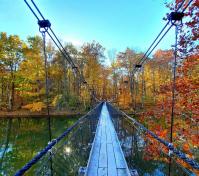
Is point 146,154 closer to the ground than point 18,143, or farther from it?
farther from it

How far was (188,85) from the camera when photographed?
4.28 meters

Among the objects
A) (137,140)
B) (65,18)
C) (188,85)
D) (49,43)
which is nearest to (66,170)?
(137,140)

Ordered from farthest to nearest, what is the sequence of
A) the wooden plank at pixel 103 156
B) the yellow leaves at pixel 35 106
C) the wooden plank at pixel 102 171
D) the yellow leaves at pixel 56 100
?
the yellow leaves at pixel 56 100
the yellow leaves at pixel 35 106
the wooden plank at pixel 103 156
the wooden plank at pixel 102 171

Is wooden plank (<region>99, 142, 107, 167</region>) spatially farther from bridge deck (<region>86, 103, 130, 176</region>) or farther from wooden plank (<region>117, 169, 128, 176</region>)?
wooden plank (<region>117, 169, 128, 176</region>)

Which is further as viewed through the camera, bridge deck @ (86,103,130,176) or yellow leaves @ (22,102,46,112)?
yellow leaves @ (22,102,46,112)

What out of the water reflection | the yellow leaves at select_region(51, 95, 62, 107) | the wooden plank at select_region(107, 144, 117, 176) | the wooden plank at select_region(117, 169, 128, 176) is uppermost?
the yellow leaves at select_region(51, 95, 62, 107)

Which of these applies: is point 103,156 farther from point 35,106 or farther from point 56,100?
point 56,100

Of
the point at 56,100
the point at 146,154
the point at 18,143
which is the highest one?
the point at 56,100

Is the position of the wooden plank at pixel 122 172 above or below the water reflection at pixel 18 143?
above

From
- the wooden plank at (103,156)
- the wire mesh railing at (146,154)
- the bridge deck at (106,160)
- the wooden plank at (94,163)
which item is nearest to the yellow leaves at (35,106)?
the wire mesh railing at (146,154)

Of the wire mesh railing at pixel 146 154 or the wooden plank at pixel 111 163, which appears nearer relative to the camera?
the wire mesh railing at pixel 146 154

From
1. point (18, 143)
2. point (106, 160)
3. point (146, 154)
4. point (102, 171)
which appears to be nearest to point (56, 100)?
point (18, 143)

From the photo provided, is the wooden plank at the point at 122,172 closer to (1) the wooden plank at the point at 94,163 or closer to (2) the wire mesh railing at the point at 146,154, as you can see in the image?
(2) the wire mesh railing at the point at 146,154

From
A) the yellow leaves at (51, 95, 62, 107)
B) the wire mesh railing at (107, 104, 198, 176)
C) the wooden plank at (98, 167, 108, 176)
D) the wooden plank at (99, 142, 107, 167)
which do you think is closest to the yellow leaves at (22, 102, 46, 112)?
the yellow leaves at (51, 95, 62, 107)
